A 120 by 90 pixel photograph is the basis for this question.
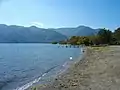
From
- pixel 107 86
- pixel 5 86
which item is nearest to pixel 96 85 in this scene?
pixel 107 86

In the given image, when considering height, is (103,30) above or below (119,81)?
above

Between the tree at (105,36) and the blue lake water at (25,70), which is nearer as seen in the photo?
the blue lake water at (25,70)

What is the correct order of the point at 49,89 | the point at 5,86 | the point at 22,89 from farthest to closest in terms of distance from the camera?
the point at 5,86, the point at 22,89, the point at 49,89

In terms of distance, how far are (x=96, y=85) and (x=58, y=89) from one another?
3.12 m

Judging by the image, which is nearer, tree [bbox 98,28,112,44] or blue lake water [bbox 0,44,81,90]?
blue lake water [bbox 0,44,81,90]

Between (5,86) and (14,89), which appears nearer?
(14,89)

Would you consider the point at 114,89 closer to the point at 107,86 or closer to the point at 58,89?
the point at 107,86

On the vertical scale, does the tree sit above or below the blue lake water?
above

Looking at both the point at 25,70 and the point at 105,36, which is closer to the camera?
the point at 25,70

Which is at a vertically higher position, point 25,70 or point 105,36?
point 105,36

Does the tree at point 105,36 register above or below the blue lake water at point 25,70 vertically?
above

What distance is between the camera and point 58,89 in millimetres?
19578

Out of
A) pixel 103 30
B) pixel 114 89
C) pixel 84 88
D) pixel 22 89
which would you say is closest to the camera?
pixel 114 89

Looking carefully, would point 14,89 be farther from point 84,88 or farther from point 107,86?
point 107,86
